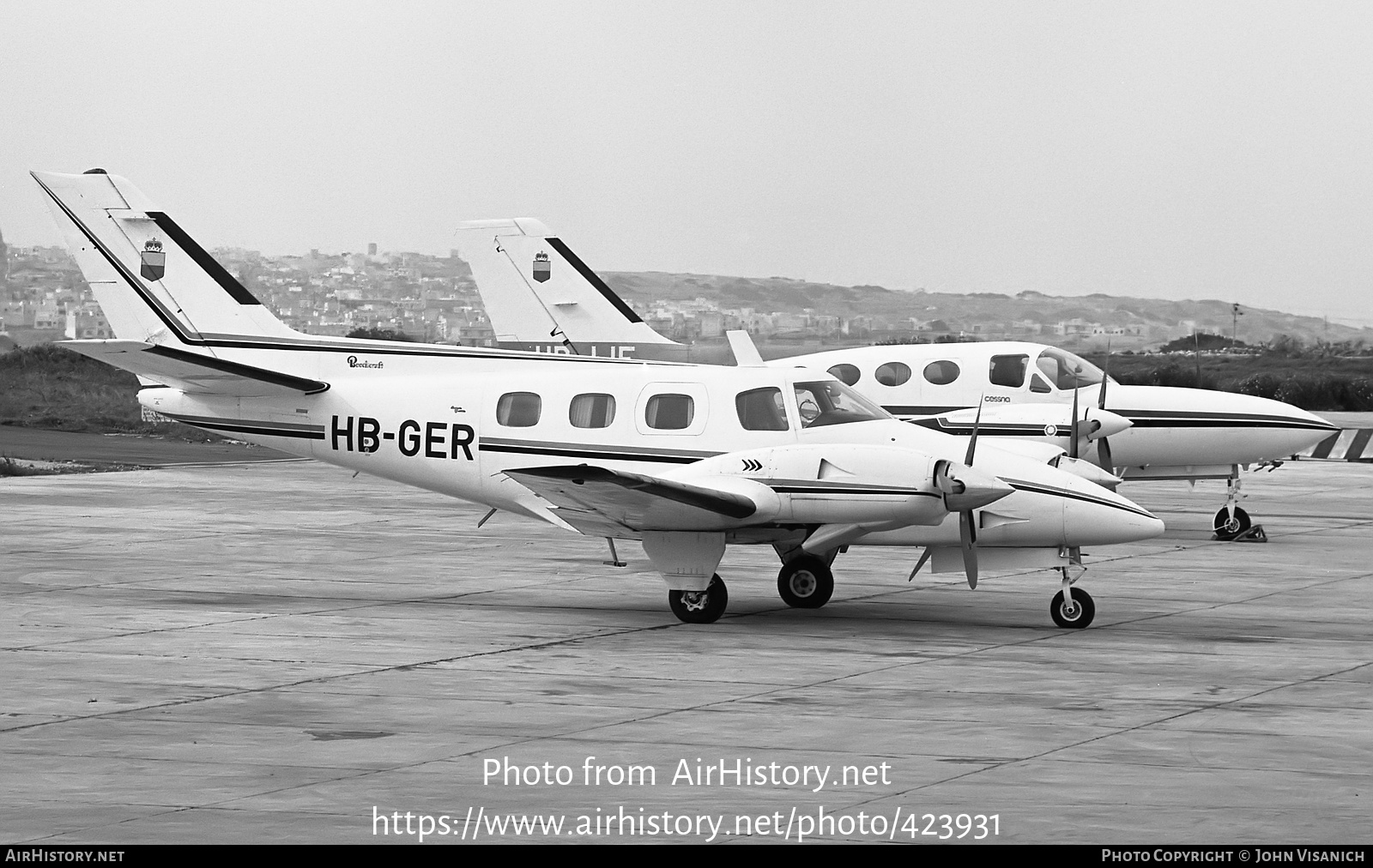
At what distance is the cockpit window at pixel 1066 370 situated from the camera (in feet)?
75.6

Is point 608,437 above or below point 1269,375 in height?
below

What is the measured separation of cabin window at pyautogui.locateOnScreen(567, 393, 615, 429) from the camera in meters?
16.1

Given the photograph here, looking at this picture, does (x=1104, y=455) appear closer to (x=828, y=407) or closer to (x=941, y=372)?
(x=941, y=372)

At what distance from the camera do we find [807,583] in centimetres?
1566

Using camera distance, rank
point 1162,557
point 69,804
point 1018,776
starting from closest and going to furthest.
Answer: point 69,804 → point 1018,776 → point 1162,557

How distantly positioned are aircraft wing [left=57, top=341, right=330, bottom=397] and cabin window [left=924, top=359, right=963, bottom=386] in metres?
9.31

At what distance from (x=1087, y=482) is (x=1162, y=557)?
6151 mm

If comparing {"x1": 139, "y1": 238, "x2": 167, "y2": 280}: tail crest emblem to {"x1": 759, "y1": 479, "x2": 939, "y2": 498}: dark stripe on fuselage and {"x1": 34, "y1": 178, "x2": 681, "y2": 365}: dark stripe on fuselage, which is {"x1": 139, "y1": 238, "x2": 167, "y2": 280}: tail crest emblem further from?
{"x1": 759, "y1": 479, "x2": 939, "y2": 498}: dark stripe on fuselage

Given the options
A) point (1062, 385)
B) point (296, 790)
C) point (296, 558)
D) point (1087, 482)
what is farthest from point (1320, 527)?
point (296, 790)

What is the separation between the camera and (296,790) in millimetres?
8359

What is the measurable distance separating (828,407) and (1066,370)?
340 inches

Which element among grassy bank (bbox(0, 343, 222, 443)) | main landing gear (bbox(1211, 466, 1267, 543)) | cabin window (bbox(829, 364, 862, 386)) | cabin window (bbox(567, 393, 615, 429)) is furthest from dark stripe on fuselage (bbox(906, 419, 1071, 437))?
grassy bank (bbox(0, 343, 222, 443))

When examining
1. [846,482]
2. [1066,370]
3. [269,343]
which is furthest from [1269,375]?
[846,482]
